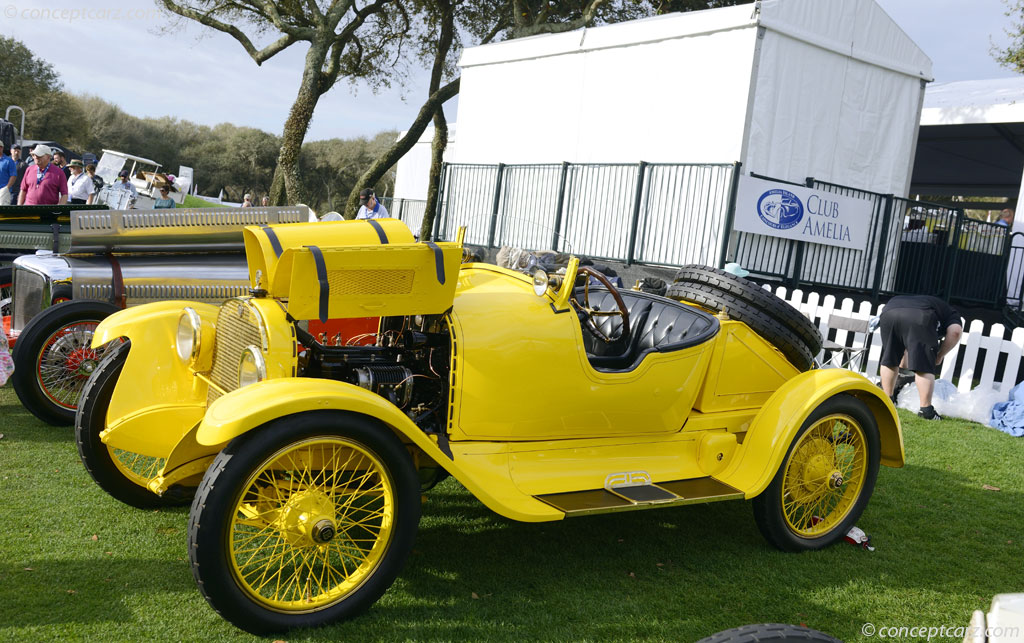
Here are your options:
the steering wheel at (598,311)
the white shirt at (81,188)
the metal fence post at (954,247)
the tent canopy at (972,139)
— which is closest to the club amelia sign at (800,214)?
the metal fence post at (954,247)

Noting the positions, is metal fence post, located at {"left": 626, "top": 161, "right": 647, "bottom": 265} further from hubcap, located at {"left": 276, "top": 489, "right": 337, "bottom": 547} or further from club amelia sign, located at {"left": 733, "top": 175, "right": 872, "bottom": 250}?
hubcap, located at {"left": 276, "top": 489, "right": 337, "bottom": 547}

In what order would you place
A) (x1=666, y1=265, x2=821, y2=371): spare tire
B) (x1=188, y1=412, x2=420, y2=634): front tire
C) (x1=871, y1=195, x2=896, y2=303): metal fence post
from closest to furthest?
1. (x1=188, y1=412, x2=420, y2=634): front tire
2. (x1=666, y1=265, x2=821, y2=371): spare tire
3. (x1=871, y1=195, x2=896, y2=303): metal fence post

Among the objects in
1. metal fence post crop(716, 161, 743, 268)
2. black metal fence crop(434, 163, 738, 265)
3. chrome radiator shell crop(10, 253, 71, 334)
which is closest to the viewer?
chrome radiator shell crop(10, 253, 71, 334)

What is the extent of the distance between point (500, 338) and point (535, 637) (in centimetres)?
124

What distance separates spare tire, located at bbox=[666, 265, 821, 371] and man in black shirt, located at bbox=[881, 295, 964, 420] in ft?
12.8

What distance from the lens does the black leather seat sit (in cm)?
399

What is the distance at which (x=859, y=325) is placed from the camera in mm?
8641

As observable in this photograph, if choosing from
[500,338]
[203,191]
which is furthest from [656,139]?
[203,191]

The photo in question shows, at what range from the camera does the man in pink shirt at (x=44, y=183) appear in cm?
1030

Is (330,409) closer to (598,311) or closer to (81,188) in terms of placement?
(598,311)

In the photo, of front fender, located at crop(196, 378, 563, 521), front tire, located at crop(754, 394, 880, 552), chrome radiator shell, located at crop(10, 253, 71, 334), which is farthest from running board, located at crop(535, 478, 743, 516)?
chrome radiator shell, located at crop(10, 253, 71, 334)

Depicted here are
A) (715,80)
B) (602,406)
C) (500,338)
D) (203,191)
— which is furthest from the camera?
(203,191)

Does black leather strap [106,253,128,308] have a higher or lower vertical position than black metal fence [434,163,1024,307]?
lower

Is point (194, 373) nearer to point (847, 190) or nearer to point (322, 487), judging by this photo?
point (322, 487)
